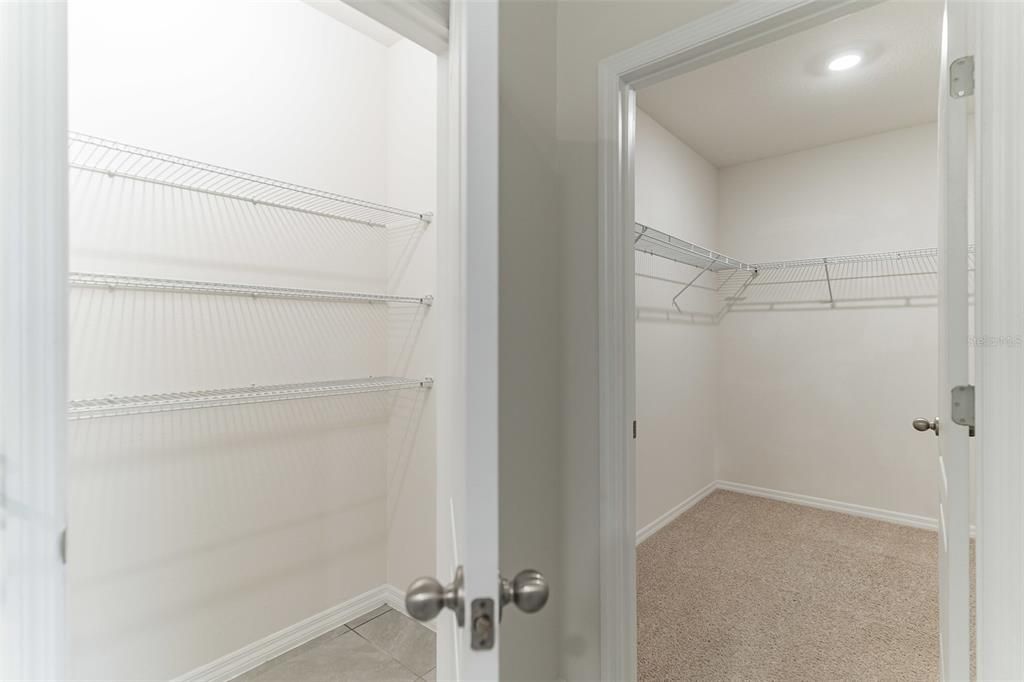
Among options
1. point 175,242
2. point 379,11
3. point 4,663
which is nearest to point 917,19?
point 379,11

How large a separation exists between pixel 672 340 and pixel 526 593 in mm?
2903

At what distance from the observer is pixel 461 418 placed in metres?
0.60

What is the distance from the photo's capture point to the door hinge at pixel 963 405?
37.9 inches

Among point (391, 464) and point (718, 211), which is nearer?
point (391, 464)

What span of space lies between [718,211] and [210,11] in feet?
11.6

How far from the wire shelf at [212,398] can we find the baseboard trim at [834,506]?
296 cm

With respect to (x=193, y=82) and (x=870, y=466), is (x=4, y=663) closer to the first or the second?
(x=193, y=82)

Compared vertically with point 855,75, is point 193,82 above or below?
below

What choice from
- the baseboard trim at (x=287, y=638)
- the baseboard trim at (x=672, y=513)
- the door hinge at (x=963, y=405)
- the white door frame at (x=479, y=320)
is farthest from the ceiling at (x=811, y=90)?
the baseboard trim at (x=287, y=638)

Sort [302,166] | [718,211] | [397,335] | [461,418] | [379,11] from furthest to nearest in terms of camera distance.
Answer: [718,211]
[397,335]
[302,166]
[379,11]
[461,418]

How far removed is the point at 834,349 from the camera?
3463mm

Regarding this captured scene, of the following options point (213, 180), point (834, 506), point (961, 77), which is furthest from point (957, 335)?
point (834, 506)

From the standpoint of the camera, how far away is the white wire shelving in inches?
123

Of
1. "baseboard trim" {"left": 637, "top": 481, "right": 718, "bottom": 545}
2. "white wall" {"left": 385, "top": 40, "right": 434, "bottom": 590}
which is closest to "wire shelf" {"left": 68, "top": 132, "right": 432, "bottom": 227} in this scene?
"white wall" {"left": 385, "top": 40, "right": 434, "bottom": 590}
